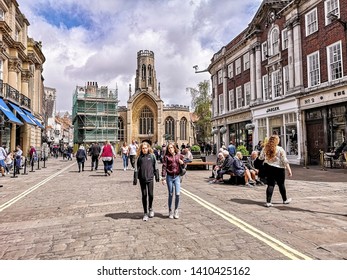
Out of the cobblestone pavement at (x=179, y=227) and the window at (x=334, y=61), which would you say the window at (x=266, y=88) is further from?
the cobblestone pavement at (x=179, y=227)

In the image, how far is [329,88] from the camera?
50.5 feet

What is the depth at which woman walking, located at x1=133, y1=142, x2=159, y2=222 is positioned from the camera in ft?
17.9

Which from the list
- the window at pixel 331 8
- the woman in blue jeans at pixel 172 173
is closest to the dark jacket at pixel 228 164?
the woman in blue jeans at pixel 172 173

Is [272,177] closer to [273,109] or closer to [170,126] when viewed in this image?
[273,109]

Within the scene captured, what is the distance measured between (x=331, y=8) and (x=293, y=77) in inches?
179

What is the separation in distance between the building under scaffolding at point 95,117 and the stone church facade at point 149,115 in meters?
8.78

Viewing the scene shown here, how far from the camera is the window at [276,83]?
2053 centimetres

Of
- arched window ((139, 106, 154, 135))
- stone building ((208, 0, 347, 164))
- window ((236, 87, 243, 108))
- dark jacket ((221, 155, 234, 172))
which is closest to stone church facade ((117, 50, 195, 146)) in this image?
arched window ((139, 106, 154, 135))

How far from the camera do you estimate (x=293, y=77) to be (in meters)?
18.8

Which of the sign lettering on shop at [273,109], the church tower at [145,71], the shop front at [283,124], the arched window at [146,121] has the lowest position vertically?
the shop front at [283,124]

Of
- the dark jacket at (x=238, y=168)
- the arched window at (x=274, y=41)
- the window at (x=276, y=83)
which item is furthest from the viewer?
the arched window at (x=274, y=41)

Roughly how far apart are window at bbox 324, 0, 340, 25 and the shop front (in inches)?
201

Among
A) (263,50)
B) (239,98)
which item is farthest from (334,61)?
(239,98)

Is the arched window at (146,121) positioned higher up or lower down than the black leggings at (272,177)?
higher up
